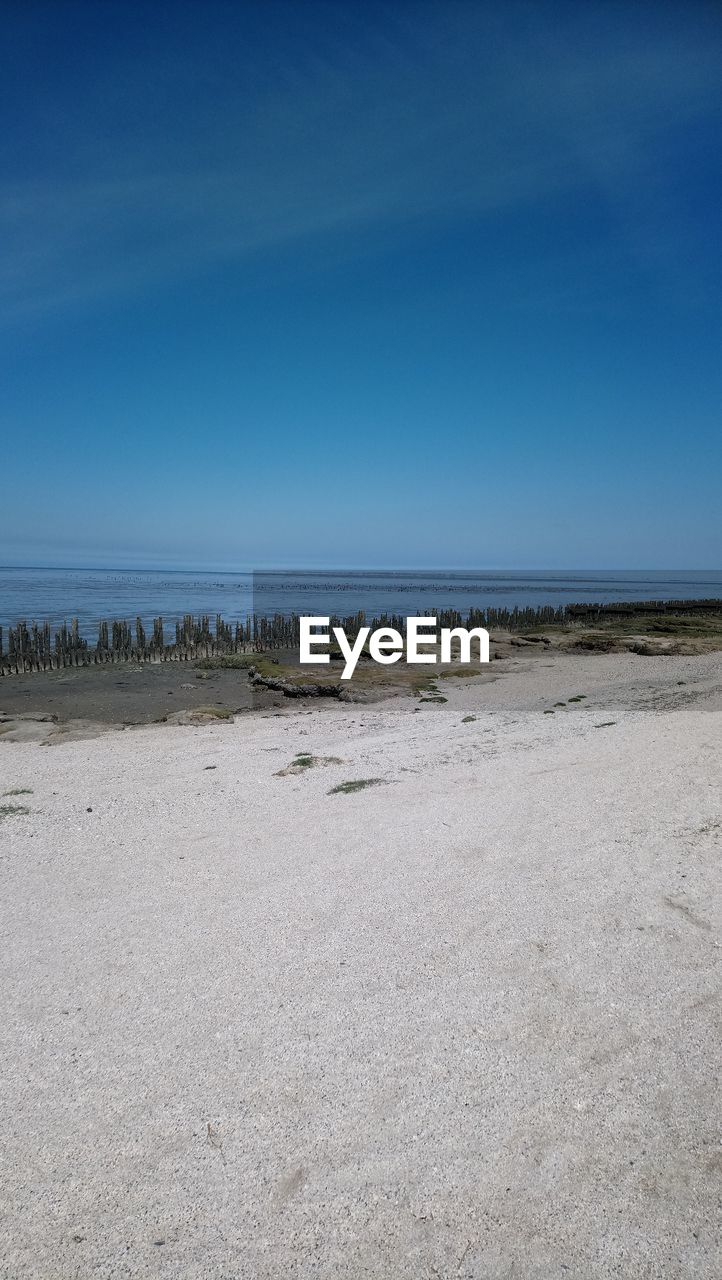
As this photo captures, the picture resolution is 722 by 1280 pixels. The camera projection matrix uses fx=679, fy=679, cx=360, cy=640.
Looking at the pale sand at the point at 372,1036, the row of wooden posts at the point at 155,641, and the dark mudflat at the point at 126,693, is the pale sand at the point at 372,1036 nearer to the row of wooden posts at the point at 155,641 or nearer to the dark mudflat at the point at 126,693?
the dark mudflat at the point at 126,693

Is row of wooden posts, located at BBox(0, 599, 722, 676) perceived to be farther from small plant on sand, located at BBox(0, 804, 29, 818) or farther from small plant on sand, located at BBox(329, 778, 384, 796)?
small plant on sand, located at BBox(329, 778, 384, 796)

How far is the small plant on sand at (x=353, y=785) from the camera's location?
805 cm

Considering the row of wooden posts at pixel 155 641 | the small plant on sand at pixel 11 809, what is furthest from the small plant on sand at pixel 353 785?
the row of wooden posts at pixel 155 641

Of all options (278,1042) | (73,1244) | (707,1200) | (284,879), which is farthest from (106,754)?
(707,1200)

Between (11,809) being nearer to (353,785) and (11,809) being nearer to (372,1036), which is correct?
(353,785)

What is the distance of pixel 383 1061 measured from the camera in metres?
3.47

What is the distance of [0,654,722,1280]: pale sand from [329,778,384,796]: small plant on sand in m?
0.44

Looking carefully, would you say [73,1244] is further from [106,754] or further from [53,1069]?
[106,754]

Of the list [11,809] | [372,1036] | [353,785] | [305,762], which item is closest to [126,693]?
[305,762]

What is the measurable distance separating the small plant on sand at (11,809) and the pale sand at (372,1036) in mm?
413

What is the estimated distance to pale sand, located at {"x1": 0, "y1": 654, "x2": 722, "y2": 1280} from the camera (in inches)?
102

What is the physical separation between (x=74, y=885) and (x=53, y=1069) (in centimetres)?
246

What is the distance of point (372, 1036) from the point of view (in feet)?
12.0

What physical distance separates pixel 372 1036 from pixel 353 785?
4.60 metres
